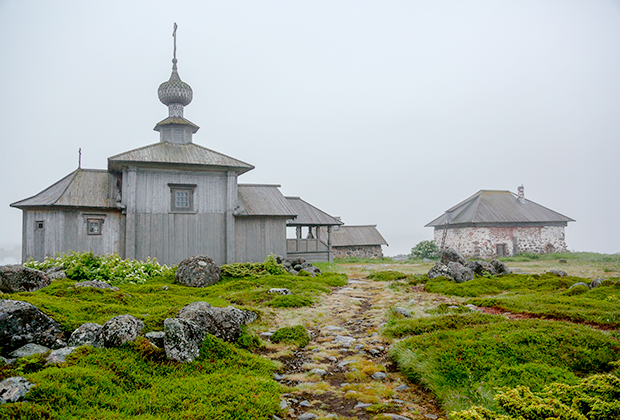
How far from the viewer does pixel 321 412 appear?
414cm

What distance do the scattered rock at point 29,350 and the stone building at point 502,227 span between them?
3235 cm

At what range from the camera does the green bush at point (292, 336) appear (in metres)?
6.64

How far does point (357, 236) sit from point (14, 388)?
33.8 m

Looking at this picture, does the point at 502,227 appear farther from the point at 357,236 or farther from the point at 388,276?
the point at 388,276

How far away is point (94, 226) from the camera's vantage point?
18094 millimetres

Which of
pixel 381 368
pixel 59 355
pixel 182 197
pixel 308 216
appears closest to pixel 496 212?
pixel 308 216

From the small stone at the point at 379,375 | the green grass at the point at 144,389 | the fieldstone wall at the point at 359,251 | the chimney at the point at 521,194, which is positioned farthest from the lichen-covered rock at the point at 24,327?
the chimney at the point at 521,194

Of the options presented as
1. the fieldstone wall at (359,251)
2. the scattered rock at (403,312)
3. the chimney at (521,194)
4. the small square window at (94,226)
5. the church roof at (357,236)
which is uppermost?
the chimney at (521,194)

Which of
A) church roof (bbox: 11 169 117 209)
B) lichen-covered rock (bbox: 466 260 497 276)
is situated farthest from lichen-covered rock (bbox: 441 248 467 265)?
church roof (bbox: 11 169 117 209)

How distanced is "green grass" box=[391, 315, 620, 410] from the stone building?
28.8 meters

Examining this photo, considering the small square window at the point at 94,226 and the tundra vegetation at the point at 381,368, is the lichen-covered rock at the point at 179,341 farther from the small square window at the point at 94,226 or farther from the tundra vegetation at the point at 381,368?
the small square window at the point at 94,226

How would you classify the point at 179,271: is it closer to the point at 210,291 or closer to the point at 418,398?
the point at 210,291

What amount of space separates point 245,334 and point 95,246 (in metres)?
14.7

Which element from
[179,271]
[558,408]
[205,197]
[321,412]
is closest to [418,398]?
[321,412]
